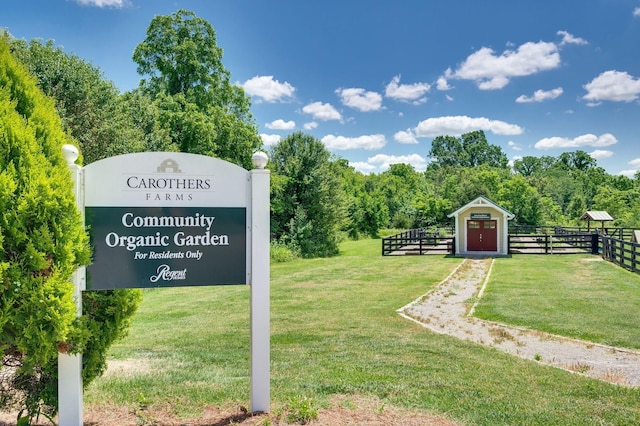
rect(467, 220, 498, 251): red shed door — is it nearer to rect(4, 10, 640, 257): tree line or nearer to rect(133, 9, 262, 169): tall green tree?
rect(4, 10, 640, 257): tree line

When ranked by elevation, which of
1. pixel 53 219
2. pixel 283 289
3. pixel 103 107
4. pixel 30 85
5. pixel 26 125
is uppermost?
pixel 103 107

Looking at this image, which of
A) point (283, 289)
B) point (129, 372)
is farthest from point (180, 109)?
point (129, 372)

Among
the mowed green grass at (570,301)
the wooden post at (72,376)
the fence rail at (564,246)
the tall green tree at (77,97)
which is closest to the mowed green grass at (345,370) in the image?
the wooden post at (72,376)

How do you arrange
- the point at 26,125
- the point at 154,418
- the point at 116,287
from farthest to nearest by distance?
the point at 154,418 < the point at 116,287 < the point at 26,125

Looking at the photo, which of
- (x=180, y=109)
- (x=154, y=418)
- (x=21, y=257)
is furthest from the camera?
(x=180, y=109)

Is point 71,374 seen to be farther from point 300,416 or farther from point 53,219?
point 300,416

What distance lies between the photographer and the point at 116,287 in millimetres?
3645

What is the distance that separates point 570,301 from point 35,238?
12.7m

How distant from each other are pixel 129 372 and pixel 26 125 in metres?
3.62

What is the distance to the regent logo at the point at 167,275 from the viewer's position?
3716mm

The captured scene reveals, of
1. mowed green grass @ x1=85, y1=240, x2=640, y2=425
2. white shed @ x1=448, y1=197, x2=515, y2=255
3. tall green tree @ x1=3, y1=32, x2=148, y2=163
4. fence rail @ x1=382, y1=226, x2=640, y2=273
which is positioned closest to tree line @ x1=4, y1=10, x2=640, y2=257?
tall green tree @ x1=3, y1=32, x2=148, y2=163

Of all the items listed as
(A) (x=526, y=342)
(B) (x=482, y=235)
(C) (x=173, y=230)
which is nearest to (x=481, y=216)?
(B) (x=482, y=235)

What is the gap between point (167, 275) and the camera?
375cm

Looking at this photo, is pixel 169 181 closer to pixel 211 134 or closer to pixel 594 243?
pixel 211 134
